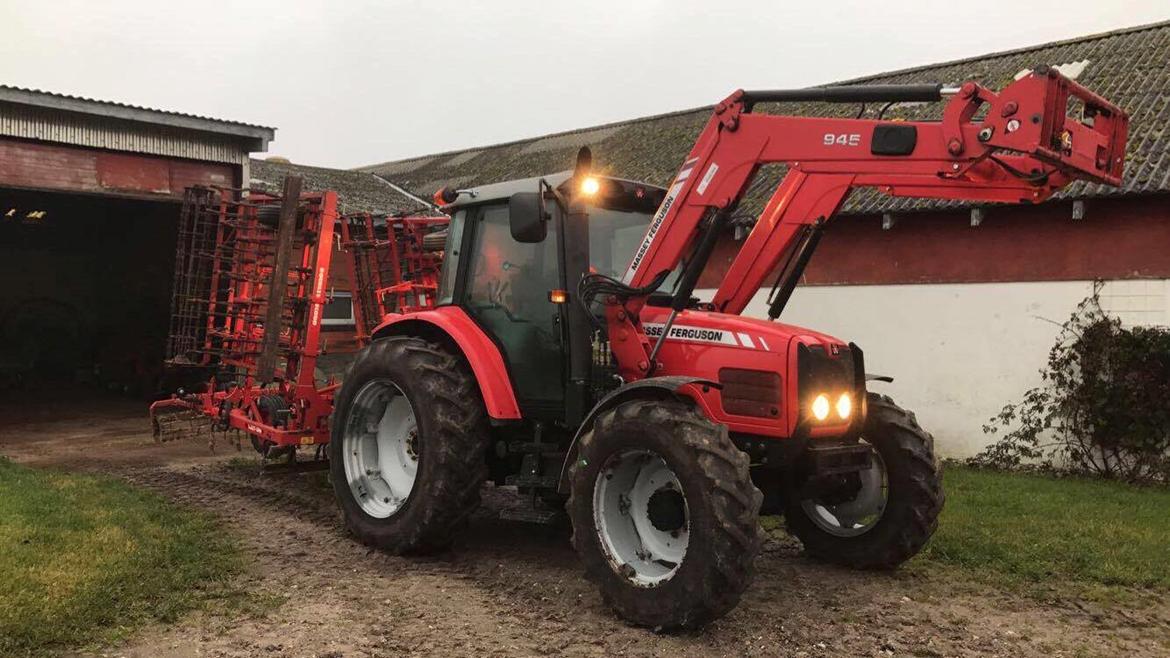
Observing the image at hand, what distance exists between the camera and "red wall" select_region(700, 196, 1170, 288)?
9219 mm

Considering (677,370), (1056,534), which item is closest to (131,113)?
(677,370)

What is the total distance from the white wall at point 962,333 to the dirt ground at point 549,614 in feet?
18.1

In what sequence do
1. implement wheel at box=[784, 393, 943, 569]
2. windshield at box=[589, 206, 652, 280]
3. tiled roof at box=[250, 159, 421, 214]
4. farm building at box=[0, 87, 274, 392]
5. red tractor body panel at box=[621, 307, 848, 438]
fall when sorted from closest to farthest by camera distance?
red tractor body panel at box=[621, 307, 848, 438] < implement wheel at box=[784, 393, 943, 569] < windshield at box=[589, 206, 652, 280] < farm building at box=[0, 87, 274, 392] < tiled roof at box=[250, 159, 421, 214]

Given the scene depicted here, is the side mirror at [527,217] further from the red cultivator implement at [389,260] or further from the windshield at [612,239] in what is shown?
the red cultivator implement at [389,260]

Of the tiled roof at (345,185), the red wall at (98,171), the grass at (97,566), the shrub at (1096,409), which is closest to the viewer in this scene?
the grass at (97,566)

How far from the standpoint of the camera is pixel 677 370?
495cm

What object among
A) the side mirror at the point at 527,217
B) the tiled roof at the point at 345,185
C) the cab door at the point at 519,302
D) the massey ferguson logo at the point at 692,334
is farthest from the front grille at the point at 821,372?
the tiled roof at the point at 345,185

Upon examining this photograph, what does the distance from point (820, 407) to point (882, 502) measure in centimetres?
107

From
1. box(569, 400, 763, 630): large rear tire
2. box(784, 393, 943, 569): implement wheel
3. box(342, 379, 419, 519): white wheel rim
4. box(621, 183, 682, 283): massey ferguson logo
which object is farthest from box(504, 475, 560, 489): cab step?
box(784, 393, 943, 569): implement wheel

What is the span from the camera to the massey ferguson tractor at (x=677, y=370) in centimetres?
414

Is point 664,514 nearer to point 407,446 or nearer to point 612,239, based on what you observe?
point 612,239

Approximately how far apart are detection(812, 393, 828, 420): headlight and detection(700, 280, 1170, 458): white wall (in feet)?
19.9

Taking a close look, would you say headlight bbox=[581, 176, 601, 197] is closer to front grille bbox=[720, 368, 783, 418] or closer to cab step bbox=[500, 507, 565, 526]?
front grille bbox=[720, 368, 783, 418]

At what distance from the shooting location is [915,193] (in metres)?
4.52
